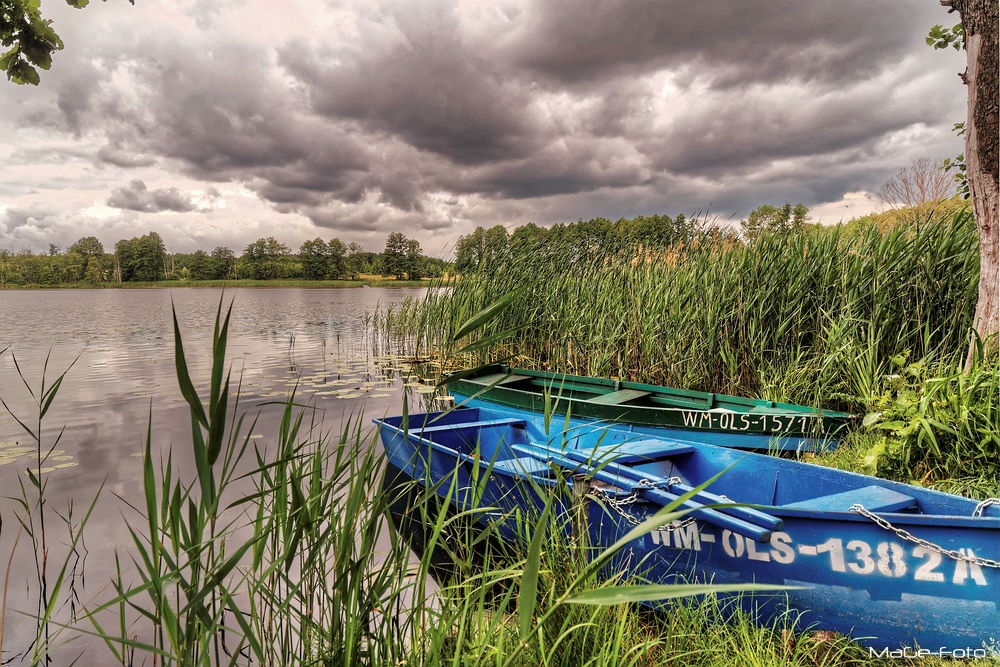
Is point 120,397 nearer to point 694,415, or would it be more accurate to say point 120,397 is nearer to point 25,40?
point 25,40

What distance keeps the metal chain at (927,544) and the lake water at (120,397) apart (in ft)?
7.54

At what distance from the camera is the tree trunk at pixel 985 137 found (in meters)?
4.19

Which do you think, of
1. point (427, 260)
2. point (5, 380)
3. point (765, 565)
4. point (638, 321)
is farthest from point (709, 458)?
point (5, 380)

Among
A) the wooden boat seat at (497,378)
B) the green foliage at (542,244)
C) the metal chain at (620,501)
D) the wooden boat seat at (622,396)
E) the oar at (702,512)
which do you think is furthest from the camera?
the green foliage at (542,244)

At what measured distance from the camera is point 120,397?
8.55 m

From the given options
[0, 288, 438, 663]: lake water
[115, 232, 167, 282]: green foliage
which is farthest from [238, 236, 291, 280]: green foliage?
[0, 288, 438, 663]: lake water

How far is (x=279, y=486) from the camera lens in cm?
181

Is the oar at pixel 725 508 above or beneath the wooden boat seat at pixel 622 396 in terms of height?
Result: above

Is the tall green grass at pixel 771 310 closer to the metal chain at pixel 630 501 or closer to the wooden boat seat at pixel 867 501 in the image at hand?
the metal chain at pixel 630 501

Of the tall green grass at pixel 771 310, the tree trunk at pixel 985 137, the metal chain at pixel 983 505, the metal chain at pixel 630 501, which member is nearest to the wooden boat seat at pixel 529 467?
the metal chain at pixel 630 501

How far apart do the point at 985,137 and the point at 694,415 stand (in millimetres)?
3142

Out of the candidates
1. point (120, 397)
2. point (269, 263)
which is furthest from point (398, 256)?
point (120, 397)

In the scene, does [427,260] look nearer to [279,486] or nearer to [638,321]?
[638,321]

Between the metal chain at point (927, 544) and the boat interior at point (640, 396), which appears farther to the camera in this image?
the boat interior at point (640, 396)
